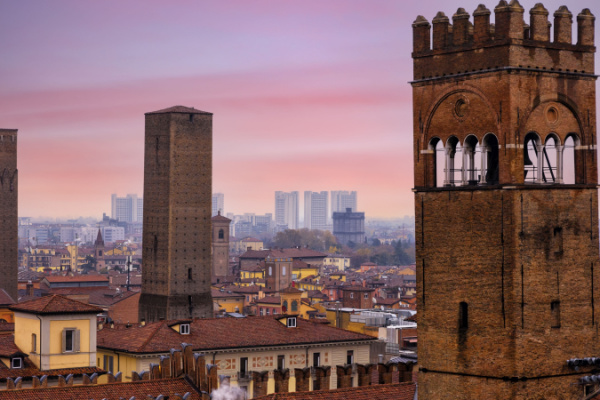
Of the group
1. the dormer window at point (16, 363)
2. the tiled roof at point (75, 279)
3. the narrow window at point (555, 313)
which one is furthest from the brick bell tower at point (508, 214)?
the tiled roof at point (75, 279)

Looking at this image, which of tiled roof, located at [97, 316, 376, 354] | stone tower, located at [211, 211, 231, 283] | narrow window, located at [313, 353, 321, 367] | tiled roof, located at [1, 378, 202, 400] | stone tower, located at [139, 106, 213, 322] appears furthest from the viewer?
stone tower, located at [211, 211, 231, 283]

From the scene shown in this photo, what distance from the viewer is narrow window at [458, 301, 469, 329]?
72.2 feet

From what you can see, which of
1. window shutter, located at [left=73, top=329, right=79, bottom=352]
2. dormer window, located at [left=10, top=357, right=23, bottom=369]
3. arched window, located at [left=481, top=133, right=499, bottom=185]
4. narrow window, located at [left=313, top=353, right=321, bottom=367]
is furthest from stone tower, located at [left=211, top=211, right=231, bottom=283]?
arched window, located at [left=481, top=133, right=499, bottom=185]

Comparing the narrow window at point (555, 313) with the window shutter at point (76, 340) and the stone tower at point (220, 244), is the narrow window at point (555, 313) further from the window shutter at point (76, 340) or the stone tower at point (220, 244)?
the stone tower at point (220, 244)

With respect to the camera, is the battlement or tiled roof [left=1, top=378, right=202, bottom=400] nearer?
the battlement

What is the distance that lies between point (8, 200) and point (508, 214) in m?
58.4

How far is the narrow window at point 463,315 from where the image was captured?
2202 cm

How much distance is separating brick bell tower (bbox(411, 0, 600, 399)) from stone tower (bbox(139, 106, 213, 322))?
129 feet

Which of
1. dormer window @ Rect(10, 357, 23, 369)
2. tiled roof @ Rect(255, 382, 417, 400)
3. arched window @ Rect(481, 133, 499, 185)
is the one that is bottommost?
dormer window @ Rect(10, 357, 23, 369)

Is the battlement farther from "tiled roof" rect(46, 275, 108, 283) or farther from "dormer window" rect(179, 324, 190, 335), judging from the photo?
"tiled roof" rect(46, 275, 108, 283)

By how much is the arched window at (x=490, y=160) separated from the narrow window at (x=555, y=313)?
221cm

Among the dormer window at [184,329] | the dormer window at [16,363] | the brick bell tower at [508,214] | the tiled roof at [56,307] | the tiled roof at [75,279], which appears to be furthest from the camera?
the tiled roof at [75,279]

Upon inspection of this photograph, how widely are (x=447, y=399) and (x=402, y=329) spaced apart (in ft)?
85.1

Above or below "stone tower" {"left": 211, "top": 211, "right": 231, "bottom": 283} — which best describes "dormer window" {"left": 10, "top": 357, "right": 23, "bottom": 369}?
below
